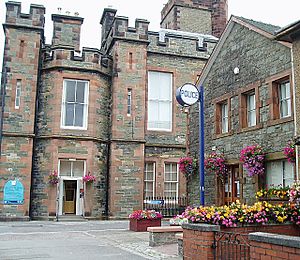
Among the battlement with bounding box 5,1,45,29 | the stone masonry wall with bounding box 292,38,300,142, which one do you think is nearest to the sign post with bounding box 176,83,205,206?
the stone masonry wall with bounding box 292,38,300,142

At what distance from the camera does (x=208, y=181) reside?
1600cm

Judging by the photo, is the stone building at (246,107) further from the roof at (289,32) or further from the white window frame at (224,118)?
the roof at (289,32)

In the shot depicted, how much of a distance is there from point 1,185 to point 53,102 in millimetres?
4976

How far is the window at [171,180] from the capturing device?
23.0 m

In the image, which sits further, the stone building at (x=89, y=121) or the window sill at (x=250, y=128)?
the stone building at (x=89, y=121)

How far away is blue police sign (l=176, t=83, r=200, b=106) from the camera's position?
1116 centimetres

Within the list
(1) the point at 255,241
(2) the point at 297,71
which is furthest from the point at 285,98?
(1) the point at 255,241

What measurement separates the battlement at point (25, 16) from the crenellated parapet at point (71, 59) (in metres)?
1.50

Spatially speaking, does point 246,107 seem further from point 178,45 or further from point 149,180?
point 178,45

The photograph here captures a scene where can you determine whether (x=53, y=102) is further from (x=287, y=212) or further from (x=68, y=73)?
(x=287, y=212)

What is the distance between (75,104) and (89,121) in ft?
4.06

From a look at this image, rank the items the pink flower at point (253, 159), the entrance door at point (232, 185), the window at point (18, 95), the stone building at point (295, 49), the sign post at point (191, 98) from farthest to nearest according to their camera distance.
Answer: the window at point (18, 95) → the entrance door at point (232, 185) → the pink flower at point (253, 159) → the stone building at point (295, 49) → the sign post at point (191, 98)

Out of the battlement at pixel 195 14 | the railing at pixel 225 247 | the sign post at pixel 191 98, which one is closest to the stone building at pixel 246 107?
the sign post at pixel 191 98

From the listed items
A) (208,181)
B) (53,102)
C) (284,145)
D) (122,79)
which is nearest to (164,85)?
(122,79)
